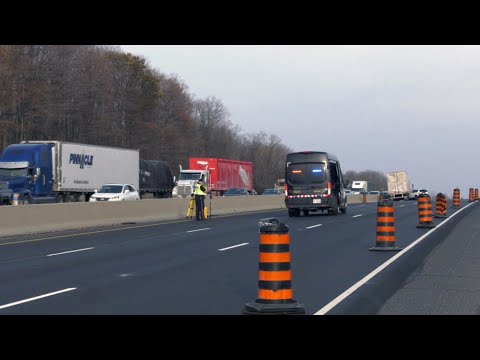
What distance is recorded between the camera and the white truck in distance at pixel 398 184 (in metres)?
77.9

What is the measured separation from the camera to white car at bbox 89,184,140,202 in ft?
133

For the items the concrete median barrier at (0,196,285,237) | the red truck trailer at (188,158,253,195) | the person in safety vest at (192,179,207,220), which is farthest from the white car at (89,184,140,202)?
the red truck trailer at (188,158,253,195)

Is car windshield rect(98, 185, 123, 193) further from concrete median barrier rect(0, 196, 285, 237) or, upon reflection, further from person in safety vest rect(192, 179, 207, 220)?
person in safety vest rect(192, 179, 207, 220)

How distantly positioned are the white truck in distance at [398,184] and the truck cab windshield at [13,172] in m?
45.7

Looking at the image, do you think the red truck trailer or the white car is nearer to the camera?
the white car

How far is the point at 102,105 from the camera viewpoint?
3226 inches

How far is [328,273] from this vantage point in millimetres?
14789

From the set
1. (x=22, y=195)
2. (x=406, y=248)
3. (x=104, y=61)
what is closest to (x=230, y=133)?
(x=104, y=61)

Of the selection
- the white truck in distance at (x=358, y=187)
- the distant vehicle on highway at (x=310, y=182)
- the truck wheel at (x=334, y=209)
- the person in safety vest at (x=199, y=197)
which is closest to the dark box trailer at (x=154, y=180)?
the truck wheel at (x=334, y=209)

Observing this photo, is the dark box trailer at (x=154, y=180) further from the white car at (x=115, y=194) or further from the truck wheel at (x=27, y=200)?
the truck wheel at (x=27, y=200)

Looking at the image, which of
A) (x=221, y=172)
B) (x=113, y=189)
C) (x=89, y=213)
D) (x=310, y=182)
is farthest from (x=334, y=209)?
(x=221, y=172)

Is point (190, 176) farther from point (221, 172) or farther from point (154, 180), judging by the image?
point (221, 172)

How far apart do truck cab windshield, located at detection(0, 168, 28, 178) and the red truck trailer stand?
20.2 metres
